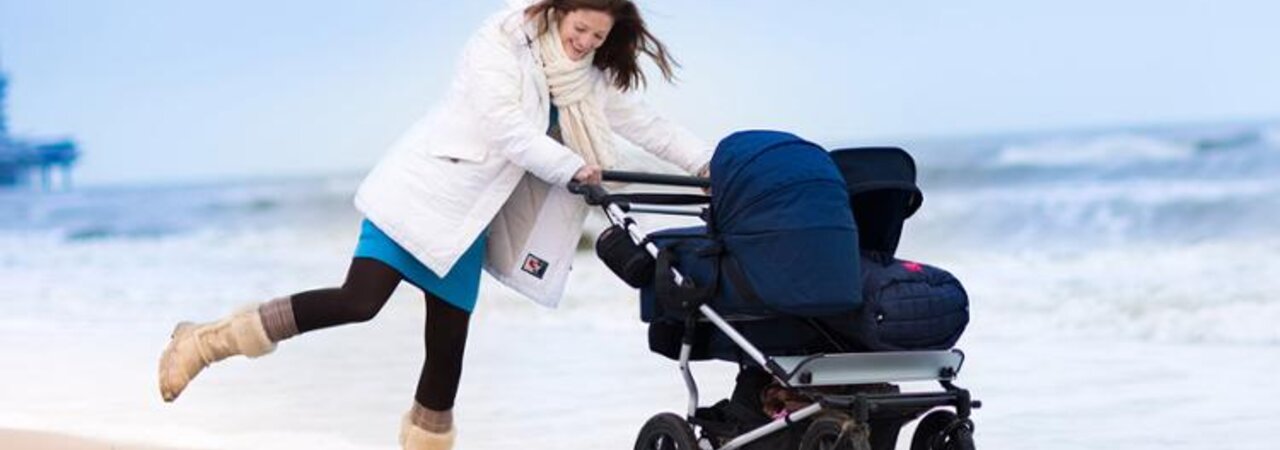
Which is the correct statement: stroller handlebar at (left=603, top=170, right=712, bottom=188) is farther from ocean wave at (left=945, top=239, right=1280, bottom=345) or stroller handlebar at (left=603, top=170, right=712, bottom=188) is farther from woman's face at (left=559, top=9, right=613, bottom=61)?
ocean wave at (left=945, top=239, right=1280, bottom=345)

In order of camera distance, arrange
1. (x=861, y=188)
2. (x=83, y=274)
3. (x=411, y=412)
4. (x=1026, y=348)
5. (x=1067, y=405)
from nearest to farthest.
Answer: (x=861, y=188), (x=411, y=412), (x=1067, y=405), (x=1026, y=348), (x=83, y=274)

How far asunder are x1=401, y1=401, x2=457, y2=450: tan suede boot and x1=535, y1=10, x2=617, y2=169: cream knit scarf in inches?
27.5

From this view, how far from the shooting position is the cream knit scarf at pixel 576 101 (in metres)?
3.88

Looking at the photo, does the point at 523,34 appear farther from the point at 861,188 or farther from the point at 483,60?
the point at 861,188

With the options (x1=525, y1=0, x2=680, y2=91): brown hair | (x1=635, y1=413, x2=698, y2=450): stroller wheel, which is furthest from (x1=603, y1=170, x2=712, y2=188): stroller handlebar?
(x1=635, y1=413, x2=698, y2=450): stroller wheel

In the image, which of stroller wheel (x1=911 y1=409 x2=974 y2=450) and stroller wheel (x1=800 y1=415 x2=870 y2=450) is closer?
stroller wheel (x1=800 y1=415 x2=870 y2=450)

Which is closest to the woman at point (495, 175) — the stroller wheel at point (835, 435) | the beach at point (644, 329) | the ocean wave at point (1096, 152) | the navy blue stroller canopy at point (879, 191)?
the navy blue stroller canopy at point (879, 191)

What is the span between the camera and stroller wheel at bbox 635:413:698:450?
3.69 m

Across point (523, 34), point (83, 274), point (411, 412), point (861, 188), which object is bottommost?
point (83, 274)

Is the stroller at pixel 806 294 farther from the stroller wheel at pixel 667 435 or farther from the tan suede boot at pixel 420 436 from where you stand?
the tan suede boot at pixel 420 436

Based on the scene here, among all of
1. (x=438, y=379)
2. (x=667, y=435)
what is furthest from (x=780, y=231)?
(x=438, y=379)

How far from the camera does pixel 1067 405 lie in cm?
627

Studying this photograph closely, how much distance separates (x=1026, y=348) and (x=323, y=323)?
5.01 metres

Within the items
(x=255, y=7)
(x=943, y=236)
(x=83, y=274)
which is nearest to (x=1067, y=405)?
(x=943, y=236)
